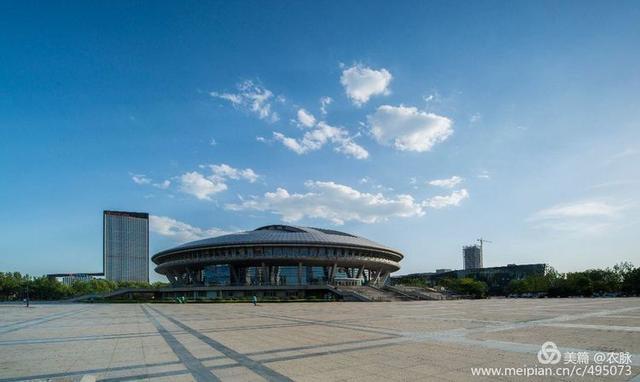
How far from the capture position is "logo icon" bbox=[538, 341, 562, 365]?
10.4 metres

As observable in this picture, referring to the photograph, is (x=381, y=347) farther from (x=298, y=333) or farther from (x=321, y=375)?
(x=298, y=333)

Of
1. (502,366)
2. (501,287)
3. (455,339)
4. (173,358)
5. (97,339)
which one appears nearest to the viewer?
(502,366)

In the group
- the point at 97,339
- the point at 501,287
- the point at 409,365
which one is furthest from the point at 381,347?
the point at 501,287

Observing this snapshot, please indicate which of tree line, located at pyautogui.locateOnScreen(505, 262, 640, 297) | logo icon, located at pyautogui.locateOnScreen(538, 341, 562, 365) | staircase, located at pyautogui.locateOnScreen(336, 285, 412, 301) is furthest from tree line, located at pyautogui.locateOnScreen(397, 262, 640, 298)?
logo icon, located at pyautogui.locateOnScreen(538, 341, 562, 365)

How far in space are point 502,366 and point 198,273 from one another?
4028 inches

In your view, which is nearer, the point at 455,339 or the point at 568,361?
the point at 568,361

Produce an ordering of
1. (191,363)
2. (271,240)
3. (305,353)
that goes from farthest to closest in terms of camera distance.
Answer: (271,240), (305,353), (191,363)

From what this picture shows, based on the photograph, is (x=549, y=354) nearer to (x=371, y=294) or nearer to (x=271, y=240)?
(x=371, y=294)

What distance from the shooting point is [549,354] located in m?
11.3

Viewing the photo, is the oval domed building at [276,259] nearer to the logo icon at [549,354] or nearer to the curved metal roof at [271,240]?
the curved metal roof at [271,240]

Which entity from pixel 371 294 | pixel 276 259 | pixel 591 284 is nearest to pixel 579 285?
pixel 591 284

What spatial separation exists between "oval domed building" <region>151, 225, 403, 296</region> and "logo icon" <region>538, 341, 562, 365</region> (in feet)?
235

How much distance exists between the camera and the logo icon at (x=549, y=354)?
34.2ft

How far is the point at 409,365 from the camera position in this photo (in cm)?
1035
